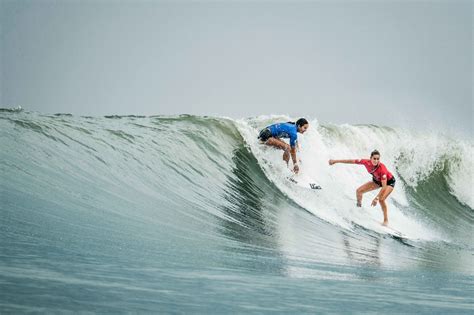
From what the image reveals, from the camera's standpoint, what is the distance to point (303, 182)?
12125mm

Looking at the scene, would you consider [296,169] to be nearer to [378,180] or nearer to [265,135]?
[265,135]

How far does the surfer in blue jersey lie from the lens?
11.5 m

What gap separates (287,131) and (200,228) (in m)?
4.31

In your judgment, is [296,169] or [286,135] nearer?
[286,135]

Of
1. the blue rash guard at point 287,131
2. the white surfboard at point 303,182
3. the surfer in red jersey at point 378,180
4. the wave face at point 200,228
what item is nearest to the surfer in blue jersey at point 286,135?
the blue rash guard at point 287,131

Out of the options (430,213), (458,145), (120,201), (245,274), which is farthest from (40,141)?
(458,145)

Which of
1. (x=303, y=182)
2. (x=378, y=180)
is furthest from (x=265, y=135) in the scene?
(x=378, y=180)

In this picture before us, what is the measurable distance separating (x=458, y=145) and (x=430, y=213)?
6.87 metres

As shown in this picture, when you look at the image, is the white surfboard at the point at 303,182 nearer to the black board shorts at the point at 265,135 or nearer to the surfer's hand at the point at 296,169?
the surfer's hand at the point at 296,169

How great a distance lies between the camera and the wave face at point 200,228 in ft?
16.3

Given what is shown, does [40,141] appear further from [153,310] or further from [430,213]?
[430,213]

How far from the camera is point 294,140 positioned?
1168 centimetres

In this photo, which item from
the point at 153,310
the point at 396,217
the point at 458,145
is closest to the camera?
the point at 153,310

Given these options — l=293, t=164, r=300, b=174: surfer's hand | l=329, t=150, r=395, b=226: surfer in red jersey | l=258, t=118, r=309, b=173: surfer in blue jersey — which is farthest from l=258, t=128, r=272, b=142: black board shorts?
l=329, t=150, r=395, b=226: surfer in red jersey
